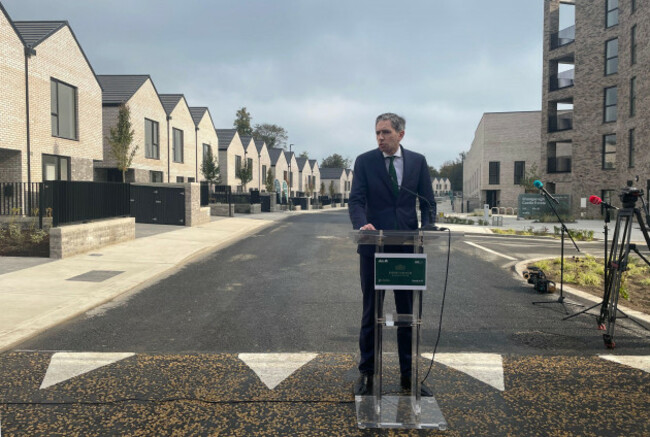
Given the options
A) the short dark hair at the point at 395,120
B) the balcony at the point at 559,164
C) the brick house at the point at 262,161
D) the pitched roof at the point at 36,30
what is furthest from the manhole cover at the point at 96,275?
the brick house at the point at 262,161

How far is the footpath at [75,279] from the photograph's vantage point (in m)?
6.10

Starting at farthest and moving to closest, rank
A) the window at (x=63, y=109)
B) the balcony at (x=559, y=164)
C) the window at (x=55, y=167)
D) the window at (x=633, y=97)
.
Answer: the balcony at (x=559, y=164) < the window at (x=633, y=97) < the window at (x=63, y=109) < the window at (x=55, y=167)

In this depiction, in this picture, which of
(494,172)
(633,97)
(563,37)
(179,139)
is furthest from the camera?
(494,172)

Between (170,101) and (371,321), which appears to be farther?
(170,101)

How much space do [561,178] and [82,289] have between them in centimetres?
3678

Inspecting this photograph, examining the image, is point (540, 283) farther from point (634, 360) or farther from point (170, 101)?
point (170, 101)

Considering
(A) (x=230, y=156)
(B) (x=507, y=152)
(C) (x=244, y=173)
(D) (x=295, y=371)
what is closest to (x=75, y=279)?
(D) (x=295, y=371)

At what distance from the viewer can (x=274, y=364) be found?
4613mm

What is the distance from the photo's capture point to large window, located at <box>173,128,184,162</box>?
3506 cm

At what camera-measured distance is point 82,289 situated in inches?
312

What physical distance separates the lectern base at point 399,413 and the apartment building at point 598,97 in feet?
91.9

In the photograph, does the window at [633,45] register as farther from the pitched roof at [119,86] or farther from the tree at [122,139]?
the pitched roof at [119,86]

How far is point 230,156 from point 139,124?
17.7 metres

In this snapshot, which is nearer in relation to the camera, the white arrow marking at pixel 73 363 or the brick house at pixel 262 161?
the white arrow marking at pixel 73 363
